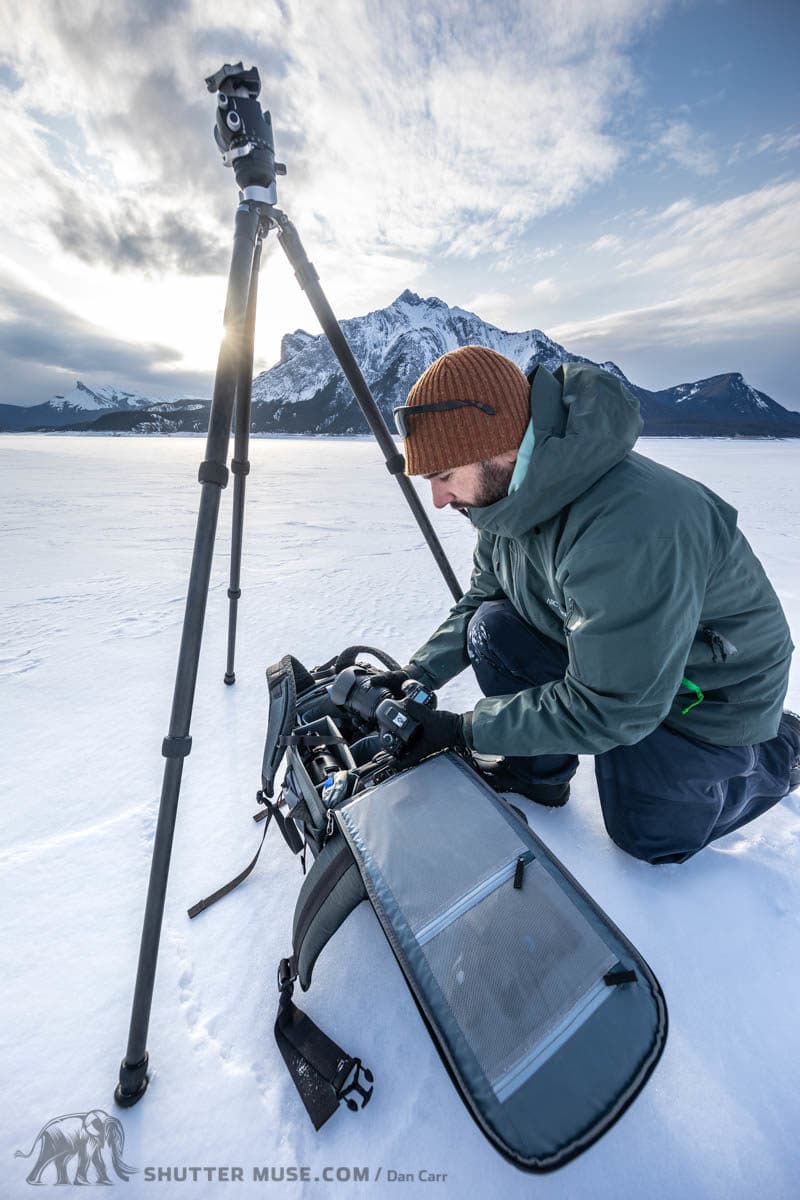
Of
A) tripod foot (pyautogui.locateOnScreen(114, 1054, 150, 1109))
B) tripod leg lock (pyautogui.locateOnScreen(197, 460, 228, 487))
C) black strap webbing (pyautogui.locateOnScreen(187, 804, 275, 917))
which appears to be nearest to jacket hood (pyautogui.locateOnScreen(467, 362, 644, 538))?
tripod leg lock (pyautogui.locateOnScreen(197, 460, 228, 487))

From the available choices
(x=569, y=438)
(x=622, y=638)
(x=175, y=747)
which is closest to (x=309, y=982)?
(x=175, y=747)

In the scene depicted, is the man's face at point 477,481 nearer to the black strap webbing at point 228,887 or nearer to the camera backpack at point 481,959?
the camera backpack at point 481,959

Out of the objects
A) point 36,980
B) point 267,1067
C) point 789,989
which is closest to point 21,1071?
point 36,980

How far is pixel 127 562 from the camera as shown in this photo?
6191mm

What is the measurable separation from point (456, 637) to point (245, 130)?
208cm

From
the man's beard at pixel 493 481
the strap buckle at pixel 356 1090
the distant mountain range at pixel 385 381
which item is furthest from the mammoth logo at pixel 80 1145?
the distant mountain range at pixel 385 381

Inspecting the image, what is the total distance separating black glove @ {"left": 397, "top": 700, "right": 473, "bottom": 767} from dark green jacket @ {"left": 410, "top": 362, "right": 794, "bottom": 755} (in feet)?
0.22

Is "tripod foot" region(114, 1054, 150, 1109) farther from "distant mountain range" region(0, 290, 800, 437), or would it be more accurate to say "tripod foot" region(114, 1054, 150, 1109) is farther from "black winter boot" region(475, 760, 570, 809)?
"distant mountain range" region(0, 290, 800, 437)

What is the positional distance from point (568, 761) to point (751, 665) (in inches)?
32.7

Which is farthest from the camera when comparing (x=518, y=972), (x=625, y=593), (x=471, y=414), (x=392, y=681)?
(x=392, y=681)

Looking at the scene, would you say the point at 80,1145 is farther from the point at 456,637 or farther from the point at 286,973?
the point at 456,637

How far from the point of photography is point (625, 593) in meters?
1.40

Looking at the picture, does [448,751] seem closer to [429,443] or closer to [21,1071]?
[429,443]

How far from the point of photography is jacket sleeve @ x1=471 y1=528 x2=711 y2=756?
4.57ft
